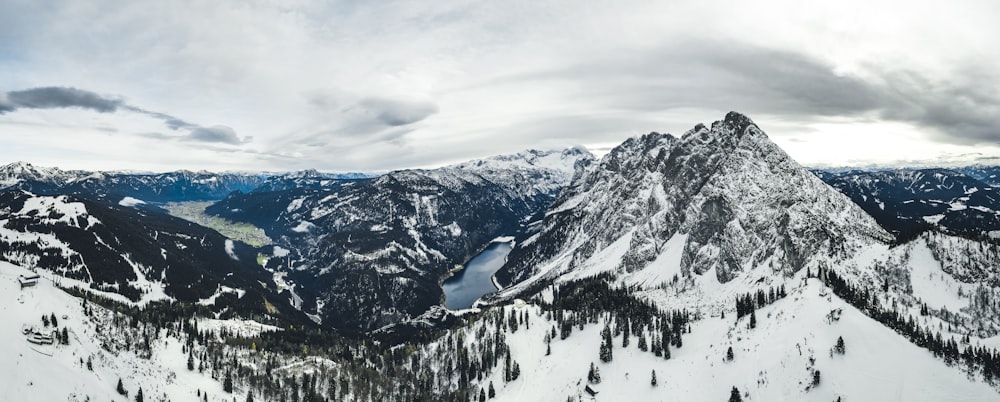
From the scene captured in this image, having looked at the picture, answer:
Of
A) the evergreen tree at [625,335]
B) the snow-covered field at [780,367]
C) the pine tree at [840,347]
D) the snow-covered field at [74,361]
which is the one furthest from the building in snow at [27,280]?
the pine tree at [840,347]

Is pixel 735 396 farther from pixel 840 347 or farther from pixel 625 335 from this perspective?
pixel 625 335

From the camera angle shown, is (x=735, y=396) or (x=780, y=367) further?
(x=780, y=367)

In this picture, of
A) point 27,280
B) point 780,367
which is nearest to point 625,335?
point 780,367

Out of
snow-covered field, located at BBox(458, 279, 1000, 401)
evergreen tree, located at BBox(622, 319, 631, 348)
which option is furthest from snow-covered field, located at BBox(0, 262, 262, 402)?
evergreen tree, located at BBox(622, 319, 631, 348)

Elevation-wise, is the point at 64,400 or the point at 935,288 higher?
the point at 935,288

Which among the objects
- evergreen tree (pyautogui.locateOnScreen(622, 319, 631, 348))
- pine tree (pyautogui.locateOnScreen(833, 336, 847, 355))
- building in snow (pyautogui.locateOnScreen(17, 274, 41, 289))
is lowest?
evergreen tree (pyautogui.locateOnScreen(622, 319, 631, 348))

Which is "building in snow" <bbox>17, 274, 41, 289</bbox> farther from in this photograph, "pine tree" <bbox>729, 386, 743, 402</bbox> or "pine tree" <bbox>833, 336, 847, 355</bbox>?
"pine tree" <bbox>833, 336, 847, 355</bbox>

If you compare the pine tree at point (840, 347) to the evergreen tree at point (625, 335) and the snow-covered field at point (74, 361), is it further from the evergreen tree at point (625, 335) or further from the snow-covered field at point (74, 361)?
the snow-covered field at point (74, 361)

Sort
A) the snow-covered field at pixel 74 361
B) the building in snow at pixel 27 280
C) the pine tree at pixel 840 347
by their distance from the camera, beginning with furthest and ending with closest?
the building in snow at pixel 27 280
the pine tree at pixel 840 347
the snow-covered field at pixel 74 361

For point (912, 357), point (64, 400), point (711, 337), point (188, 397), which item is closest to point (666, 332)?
point (711, 337)

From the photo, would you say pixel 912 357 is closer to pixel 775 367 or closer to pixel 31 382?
pixel 775 367

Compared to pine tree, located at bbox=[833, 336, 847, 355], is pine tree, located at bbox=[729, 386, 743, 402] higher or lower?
lower
